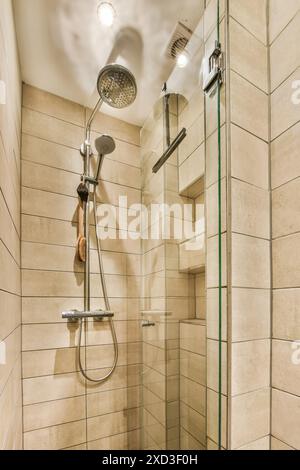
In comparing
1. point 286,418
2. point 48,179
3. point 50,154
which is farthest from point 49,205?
point 286,418

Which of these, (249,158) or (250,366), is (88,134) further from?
(250,366)

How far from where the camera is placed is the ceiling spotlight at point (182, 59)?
1.02m

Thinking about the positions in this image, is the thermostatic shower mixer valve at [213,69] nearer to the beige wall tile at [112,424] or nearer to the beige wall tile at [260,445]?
the beige wall tile at [260,445]

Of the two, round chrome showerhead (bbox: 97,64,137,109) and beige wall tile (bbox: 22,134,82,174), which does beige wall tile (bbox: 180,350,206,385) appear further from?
round chrome showerhead (bbox: 97,64,137,109)

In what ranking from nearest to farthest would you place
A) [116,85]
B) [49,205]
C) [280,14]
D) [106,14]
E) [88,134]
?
1. [280,14]
2. [106,14]
3. [116,85]
4. [49,205]
5. [88,134]

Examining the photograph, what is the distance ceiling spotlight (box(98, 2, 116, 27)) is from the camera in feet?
3.17

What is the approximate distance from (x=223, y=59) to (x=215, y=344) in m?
0.86

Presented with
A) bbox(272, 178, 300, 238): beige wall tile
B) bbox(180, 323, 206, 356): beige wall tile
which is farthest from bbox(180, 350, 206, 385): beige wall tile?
bbox(272, 178, 300, 238): beige wall tile

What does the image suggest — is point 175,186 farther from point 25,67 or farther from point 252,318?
point 25,67

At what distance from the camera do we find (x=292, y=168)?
74cm

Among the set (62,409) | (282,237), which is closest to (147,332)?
(62,409)

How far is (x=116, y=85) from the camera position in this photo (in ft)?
3.72

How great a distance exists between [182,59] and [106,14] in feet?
1.14
